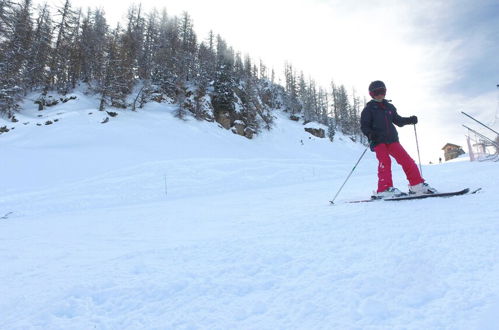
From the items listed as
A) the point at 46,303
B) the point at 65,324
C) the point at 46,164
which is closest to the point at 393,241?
the point at 65,324

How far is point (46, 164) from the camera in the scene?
15516 mm

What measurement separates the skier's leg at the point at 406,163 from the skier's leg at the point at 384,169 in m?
0.13

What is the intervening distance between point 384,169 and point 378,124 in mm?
824

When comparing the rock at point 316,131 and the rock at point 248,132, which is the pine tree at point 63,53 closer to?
the rock at point 248,132

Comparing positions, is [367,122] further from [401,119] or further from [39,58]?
[39,58]

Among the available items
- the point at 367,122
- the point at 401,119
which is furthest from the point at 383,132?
the point at 401,119

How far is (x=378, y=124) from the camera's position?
5.10m

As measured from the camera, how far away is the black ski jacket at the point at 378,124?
5.10 meters

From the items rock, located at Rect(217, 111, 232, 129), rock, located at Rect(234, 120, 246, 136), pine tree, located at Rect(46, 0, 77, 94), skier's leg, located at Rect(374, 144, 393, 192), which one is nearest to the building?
rock, located at Rect(234, 120, 246, 136)

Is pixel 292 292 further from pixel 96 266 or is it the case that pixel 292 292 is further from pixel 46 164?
pixel 46 164

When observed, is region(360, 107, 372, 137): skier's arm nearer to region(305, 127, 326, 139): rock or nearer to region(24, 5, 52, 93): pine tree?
region(24, 5, 52, 93): pine tree

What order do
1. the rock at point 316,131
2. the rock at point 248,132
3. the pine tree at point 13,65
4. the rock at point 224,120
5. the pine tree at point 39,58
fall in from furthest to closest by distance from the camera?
the rock at point 316,131 < the rock at point 248,132 < the rock at point 224,120 < the pine tree at point 39,58 < the pine tree at point 13,65

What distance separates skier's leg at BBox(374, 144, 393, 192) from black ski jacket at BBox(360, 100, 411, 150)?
0.12 m

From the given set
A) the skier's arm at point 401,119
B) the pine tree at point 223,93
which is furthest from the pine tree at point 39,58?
the skier's arm at point 401,119
